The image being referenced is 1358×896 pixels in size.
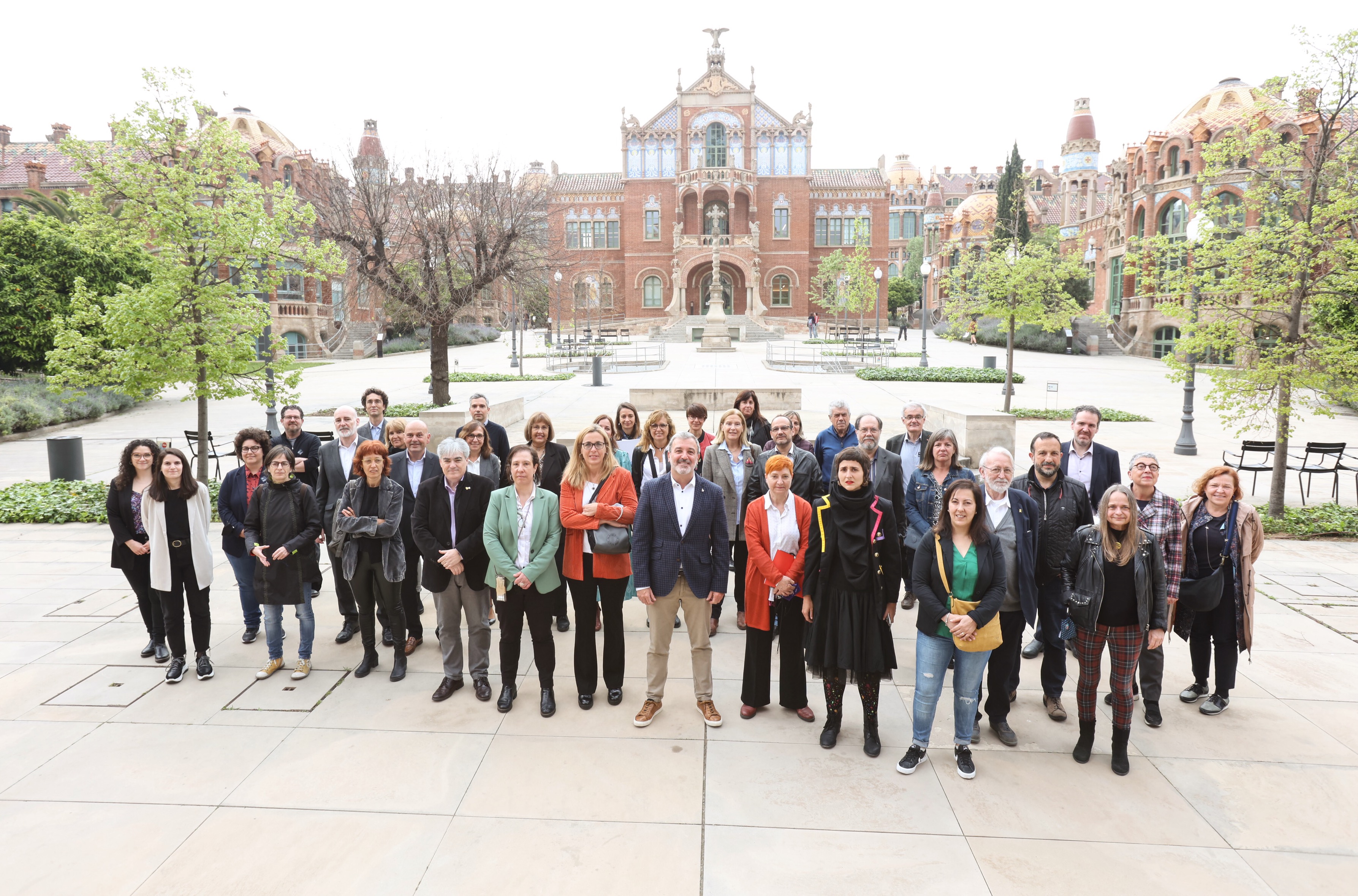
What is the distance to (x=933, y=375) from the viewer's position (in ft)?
90.2

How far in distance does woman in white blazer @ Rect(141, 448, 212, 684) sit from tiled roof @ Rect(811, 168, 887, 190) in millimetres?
59834

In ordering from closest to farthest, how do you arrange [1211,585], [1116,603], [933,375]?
1. [1116,603]
2. [1211,585]
3. [933,375]

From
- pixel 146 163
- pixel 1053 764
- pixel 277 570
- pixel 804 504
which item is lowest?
pixel 1053 764

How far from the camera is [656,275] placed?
2381 inches

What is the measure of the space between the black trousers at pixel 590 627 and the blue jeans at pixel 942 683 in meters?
1.97

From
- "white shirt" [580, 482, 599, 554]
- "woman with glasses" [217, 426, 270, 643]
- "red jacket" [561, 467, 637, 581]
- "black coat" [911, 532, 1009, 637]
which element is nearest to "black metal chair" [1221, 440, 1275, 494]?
"black coat" [911, 532, 1009, 637]

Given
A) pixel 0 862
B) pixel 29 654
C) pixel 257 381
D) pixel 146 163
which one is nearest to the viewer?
pixel 0 862

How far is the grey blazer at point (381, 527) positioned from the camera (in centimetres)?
546

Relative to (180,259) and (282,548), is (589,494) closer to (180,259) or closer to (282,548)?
(282,548)

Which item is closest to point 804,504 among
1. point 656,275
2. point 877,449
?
point 877,449

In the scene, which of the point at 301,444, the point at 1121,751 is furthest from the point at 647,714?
the point at 301,444

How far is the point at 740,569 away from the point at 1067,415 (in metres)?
15.0

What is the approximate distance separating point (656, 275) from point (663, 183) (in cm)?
684

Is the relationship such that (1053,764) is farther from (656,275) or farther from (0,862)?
(656,275)
